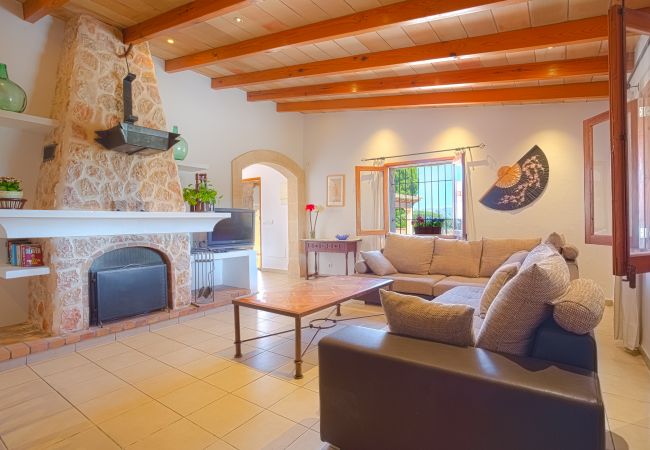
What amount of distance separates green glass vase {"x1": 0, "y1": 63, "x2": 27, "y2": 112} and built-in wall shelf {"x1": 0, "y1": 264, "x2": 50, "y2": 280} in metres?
1.34

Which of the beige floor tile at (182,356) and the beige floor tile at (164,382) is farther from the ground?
the beige floor tile at (182,356)

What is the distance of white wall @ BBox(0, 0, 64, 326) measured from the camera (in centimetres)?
327

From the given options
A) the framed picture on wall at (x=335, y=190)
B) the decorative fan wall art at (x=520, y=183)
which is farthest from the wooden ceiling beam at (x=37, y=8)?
the decorative fan wall art at (x=520, y=183)

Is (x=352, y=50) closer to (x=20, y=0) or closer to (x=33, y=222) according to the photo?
(x=20, y=0)

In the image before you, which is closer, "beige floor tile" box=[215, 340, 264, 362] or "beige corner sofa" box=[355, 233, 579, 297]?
"beige floor tile" box=[215, 340, 264, 362]

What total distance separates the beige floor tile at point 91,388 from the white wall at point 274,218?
4731 mm

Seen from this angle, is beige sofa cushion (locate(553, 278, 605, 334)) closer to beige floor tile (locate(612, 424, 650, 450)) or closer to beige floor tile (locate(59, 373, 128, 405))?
beige floor tile (locate(612, 424, 650, 450))

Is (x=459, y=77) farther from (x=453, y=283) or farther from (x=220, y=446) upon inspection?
(x=220, y=446)

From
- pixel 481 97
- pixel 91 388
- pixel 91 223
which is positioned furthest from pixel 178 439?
pixel 481 97

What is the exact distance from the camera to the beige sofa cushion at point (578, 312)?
57.7 inches

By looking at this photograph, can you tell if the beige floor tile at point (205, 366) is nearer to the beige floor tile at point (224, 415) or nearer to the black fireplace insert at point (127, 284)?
the beige floor tile at point (224, 415)

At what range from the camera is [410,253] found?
4.75m

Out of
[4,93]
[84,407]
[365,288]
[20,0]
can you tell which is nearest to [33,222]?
[4,93]

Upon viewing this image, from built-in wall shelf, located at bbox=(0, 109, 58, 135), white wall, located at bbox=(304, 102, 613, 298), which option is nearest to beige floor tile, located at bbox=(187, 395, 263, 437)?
built-in wall shelf, located at bbox=(0, 109, 58, 135)
